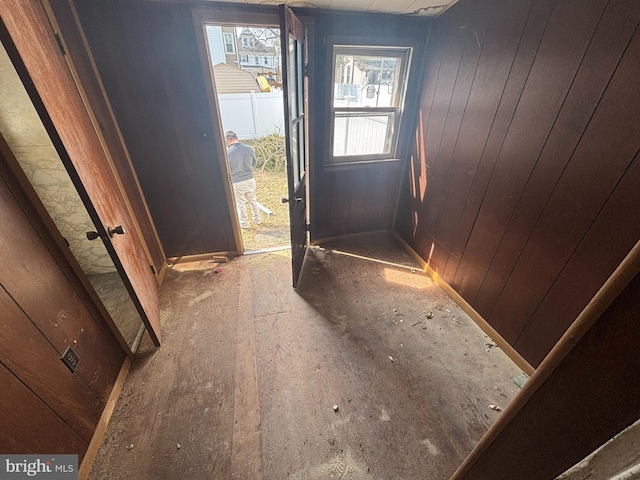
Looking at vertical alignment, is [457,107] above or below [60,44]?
below

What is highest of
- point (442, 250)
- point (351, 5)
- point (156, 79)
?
point (351, 5)

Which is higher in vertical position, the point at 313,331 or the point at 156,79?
the point at 156,79

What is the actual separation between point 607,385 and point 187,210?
2690 mm

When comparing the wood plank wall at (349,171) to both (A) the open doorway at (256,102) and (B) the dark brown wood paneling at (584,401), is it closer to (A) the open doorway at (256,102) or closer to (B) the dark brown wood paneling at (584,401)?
(A) the open doorway at (256,102)

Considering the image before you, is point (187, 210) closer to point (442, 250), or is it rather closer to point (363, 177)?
point (363, 177)

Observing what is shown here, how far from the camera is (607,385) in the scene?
0.41 m

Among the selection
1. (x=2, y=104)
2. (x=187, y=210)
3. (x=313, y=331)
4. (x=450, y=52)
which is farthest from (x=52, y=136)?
(x=450, y=52)

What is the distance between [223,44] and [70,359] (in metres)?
6.68

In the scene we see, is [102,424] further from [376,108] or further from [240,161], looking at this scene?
[376,108]

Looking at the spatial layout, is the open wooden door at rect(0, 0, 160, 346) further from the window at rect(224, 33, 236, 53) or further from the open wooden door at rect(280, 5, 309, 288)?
the window at rect(224, 33, 236, 53)

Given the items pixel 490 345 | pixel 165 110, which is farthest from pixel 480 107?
pixel 165 110

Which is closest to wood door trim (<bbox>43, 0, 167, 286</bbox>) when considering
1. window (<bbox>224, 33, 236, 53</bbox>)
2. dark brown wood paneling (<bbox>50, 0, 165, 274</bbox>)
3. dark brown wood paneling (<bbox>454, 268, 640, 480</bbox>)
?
dark brown wood paneling (<bbox>50, 0, 165, 274</bbox>)

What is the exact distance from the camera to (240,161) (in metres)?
3.17

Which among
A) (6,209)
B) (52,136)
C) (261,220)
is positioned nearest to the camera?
(6,209)
